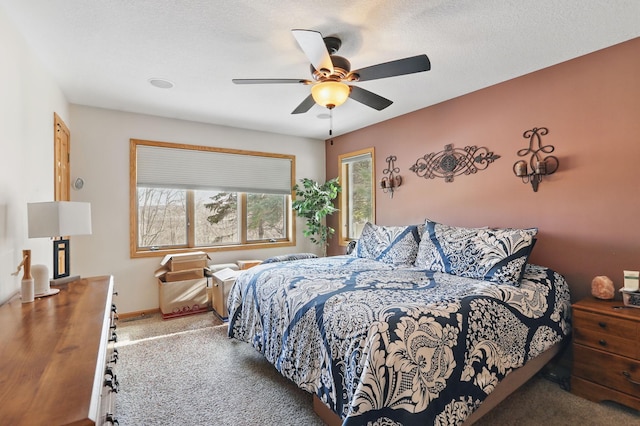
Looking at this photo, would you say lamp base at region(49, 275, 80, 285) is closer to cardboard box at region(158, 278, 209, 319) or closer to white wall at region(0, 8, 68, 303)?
white wall at region(0, 8, 68, 303)

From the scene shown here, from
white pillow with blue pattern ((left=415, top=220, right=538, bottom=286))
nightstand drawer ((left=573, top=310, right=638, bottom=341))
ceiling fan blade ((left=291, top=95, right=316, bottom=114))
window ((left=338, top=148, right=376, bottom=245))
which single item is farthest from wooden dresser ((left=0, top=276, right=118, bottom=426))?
window ((left=338, top=148, right=376, bottom=245))

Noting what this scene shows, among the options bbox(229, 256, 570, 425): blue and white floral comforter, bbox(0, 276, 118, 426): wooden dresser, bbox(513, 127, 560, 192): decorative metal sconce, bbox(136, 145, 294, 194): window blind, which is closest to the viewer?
bbox(0, 276, 118, 426): wooden dresser

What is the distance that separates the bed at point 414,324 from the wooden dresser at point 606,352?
0.16 m

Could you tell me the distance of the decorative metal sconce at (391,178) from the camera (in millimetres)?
4203

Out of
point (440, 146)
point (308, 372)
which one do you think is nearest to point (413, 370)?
point (308, 372)

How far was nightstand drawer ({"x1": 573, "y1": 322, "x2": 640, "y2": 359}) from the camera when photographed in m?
1.98

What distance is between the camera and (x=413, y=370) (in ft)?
4.83

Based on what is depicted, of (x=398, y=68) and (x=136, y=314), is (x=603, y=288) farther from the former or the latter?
(x=136, y=314)

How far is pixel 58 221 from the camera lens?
6.33 feet

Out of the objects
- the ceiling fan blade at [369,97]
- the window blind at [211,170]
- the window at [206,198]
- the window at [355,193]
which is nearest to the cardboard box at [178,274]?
the window at [206,198]

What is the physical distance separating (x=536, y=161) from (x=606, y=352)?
5.22 ft

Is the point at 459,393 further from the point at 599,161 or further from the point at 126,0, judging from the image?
the point at 126,0

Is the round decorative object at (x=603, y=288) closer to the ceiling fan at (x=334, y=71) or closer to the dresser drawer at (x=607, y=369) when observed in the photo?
the dresser drawer at (x=607, y=369)

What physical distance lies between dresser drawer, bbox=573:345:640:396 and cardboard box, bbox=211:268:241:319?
3.22m
